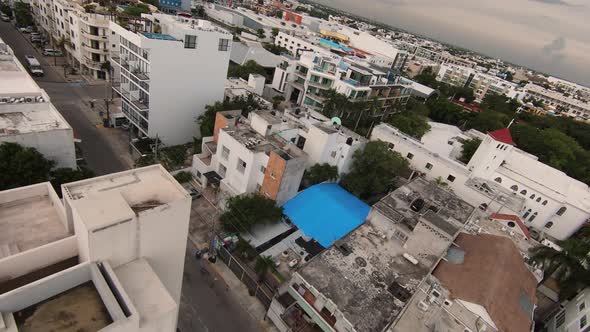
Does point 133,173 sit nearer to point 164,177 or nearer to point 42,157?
point 164,177

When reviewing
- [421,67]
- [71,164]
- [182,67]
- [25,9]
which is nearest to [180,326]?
[71,164]

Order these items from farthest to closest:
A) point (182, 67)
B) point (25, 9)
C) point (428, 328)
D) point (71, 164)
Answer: point (25, 9) → point (182, 67) → point (71, 164) → point (428, 328)

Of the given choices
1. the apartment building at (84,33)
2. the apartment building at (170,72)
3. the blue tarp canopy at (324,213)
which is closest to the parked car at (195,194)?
the blue tarp canopy at (324,213)

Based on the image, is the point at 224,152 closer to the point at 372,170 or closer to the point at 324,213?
the point at 324,213

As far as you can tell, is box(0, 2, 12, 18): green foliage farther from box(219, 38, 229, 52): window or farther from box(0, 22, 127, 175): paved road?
box(219, 38, 229, 52): window

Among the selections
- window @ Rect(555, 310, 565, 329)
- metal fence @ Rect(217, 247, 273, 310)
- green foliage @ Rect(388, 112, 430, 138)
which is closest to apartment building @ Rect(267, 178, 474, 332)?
metal fence @ Rect(217, 247, 273, 310)
